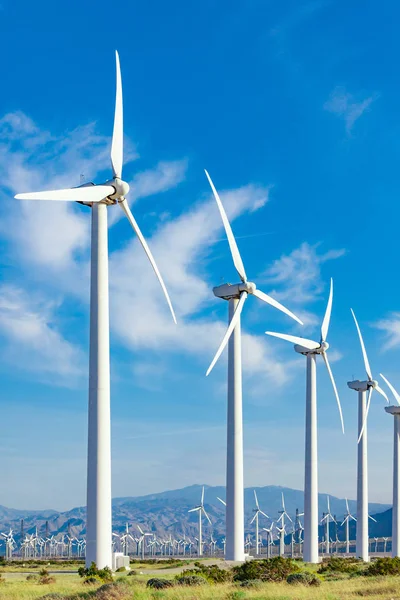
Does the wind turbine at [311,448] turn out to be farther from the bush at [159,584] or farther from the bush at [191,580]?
the bush at [159,584]

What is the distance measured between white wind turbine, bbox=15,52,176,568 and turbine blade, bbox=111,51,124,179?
2354 millimetres

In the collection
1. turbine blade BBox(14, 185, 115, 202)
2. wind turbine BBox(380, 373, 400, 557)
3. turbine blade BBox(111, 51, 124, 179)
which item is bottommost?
wind turbine BBox(380, 373, 400, 557)

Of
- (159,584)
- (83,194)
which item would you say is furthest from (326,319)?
(159,584)

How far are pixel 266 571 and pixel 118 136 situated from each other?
3097 centimetres

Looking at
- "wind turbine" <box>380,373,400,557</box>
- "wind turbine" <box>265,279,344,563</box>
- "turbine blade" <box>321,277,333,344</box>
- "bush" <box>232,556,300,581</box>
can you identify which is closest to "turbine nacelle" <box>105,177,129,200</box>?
"bush" <box>232,556,300,581</box>

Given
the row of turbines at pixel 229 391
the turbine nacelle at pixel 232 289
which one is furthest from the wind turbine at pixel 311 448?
the turbine nacelle at pixel 232 289

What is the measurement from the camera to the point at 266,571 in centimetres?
5178

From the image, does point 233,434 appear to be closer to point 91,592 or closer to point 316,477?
point 316,477

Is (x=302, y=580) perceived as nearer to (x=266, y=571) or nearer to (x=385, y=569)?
(x=266, y=571)

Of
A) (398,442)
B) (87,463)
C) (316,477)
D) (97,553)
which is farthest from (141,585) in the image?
(398,442)

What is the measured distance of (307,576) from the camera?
48.2 m

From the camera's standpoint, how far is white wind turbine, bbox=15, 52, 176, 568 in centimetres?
4750

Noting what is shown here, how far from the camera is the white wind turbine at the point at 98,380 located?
47500mm

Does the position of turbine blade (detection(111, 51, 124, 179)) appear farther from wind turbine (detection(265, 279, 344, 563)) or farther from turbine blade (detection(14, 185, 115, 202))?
wind turbine (detection(265, 279, 344, 563))
